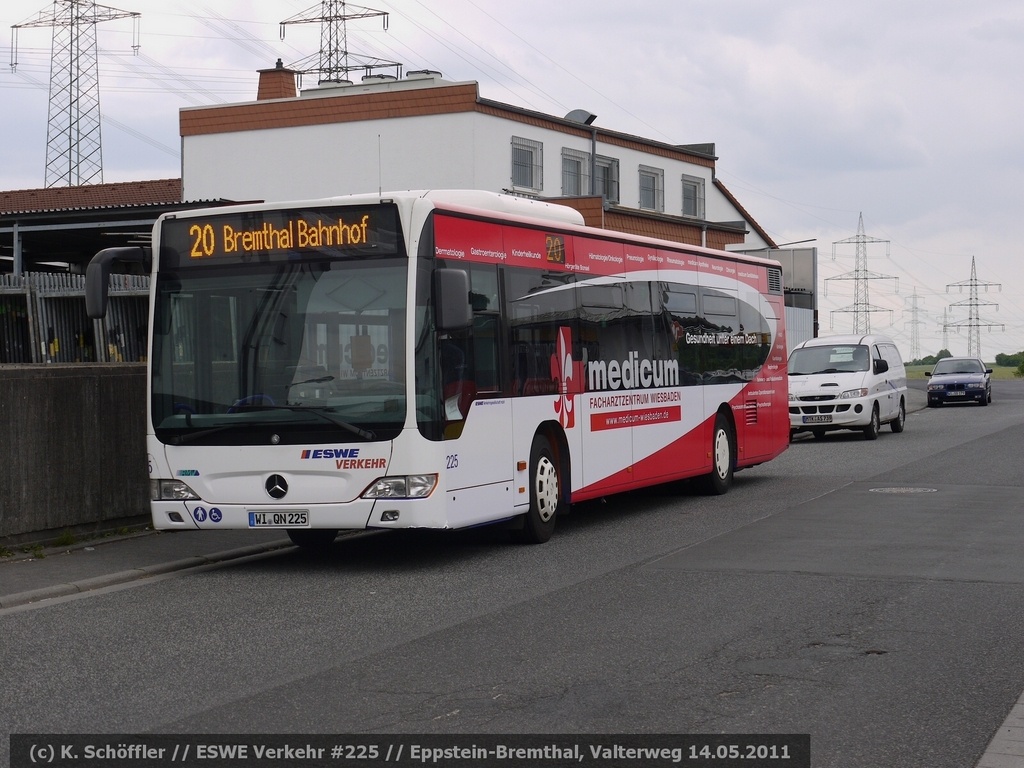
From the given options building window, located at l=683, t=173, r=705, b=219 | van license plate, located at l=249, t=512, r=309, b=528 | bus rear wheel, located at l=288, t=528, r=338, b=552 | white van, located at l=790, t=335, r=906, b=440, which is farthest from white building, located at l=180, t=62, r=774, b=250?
van license plate, located at l=249, t=512, r=309, b=528

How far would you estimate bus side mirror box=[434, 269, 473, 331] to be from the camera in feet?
34.6

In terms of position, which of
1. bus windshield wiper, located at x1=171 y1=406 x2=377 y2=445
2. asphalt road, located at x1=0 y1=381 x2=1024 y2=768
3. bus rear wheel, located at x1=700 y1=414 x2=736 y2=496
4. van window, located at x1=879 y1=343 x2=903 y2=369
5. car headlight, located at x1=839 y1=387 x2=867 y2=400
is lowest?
asphalt road, located at x1=0 y1=381 x2=1024 y2=768

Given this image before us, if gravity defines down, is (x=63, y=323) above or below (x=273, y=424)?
above

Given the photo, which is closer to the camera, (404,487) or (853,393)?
(404,487)

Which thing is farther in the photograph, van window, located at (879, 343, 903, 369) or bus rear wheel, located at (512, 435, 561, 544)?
van window, located at (879, 343, 903, 369)

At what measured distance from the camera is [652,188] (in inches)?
1913

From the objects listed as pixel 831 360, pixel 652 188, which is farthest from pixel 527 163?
pixel 831 360

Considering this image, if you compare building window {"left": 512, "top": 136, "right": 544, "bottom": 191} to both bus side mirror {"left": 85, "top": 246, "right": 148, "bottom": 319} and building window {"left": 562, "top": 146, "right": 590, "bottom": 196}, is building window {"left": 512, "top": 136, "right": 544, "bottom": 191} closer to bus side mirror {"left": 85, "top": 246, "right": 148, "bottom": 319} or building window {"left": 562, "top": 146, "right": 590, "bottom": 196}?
building window {"left": 562, "top": 146, "right": 590, "bottom": 196}

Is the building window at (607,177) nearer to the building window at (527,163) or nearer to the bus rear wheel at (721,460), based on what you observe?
the building window at (527,163)

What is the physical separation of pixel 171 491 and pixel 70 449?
1.84 m

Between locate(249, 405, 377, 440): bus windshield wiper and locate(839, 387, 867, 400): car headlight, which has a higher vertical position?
locate(249, 405, 377, 440): bus windshield wiper

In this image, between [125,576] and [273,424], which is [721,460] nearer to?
[273,424]

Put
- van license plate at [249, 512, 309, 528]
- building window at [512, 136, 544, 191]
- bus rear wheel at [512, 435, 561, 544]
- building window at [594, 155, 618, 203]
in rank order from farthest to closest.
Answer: building window at [594, 155, 618, 203] → building window at [512, 136, 544, 191] → bus rear wheel at [512, 435, 561, 544] → van license plate at [249, 512, 309, 528]

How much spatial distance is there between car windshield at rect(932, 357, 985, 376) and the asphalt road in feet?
104
